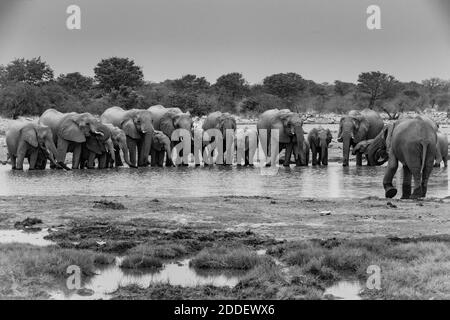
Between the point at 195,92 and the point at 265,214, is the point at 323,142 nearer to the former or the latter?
the point at 265,214

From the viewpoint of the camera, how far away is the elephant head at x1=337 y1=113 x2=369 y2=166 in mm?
26250

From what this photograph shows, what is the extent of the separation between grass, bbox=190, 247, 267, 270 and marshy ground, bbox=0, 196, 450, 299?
1cm

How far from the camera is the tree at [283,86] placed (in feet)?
244

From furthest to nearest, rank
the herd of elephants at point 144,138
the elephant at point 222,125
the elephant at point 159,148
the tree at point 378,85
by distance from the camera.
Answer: the tree at point 378,85 → the elephant at point 222,125 → the elephant at point 159,148 → the herd of elephants at point 144,138

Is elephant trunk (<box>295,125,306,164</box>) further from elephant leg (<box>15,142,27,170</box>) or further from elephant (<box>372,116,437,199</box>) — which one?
elephant (<box>372,116,437,199</box>)

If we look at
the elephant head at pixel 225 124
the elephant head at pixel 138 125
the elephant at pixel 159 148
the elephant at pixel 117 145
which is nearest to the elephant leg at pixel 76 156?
the elephant at pixel 117 145

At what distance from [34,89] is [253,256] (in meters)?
38.5

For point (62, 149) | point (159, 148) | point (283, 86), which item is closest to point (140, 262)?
point (62, 149)

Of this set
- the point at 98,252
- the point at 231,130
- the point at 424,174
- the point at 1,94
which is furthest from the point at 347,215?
the point at 1,94

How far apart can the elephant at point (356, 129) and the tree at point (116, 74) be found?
1206 inches

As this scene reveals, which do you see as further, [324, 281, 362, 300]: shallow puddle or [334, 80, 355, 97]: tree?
[334, 80, 355, 97]: tree

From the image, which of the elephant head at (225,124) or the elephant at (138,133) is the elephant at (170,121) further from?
the elephant at (138,133)

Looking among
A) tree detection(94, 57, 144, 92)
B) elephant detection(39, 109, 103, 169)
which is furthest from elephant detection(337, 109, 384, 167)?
tree detection(94, 57, 144, 92)
